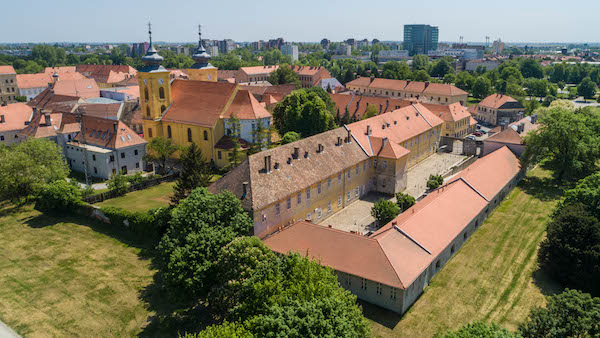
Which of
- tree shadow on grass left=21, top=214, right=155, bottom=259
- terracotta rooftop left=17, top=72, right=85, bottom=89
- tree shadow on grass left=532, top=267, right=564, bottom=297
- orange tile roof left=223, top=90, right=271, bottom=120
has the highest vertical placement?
terracotta rooftop left=17, top=72, right=85, bottom=89

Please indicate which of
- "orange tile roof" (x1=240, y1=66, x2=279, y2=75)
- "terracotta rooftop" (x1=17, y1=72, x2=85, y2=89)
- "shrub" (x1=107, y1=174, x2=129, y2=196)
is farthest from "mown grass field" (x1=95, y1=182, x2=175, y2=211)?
"orange tile roof" (x1=240, y1=66, x2=279, y2=75)

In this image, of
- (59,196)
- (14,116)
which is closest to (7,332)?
(59,196)

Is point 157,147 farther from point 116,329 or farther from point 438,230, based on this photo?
point 438,230

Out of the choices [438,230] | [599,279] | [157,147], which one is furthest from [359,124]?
[599,279]

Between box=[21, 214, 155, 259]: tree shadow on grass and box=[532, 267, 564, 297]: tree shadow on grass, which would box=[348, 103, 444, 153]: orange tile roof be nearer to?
box=[532, 267, 564, 297]: tree shadow on grass

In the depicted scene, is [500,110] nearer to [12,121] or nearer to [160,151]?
[160,151]

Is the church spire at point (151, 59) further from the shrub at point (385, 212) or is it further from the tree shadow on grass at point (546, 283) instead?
the tree shadow on grass at point (546, 283)
